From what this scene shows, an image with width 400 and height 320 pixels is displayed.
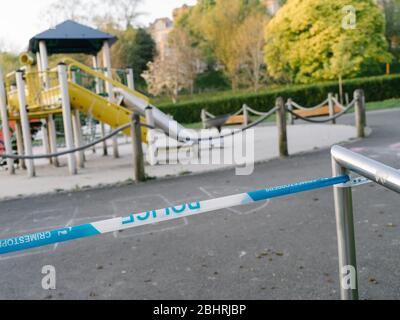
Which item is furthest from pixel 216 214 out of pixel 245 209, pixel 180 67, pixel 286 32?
pixel 180 67

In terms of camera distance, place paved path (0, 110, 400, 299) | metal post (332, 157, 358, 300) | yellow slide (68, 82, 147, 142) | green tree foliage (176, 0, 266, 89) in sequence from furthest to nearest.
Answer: green tree foliage (176, 0, 266, 89) < yellow slide (68, 82, 147, 142) < paved path (0, 110, 400, 299) < metal post (332, 157, 358, 300)

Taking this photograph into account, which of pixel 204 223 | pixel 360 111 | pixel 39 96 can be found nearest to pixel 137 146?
pixel 204 223

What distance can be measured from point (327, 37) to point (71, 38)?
24.8m

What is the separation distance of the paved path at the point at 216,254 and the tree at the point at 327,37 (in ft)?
90.9

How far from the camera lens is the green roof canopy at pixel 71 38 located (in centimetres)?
1304

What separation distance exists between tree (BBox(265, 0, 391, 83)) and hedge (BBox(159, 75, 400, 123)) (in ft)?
5.11

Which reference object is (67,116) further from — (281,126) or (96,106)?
(281,126)

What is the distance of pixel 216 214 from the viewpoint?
19.1ft

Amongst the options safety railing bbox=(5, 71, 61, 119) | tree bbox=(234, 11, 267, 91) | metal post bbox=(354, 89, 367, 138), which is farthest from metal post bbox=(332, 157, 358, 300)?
tree bbox=(234, 11, 267, 91)

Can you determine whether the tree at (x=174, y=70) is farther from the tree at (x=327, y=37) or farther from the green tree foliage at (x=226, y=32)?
the tree at (x=327, y=37)

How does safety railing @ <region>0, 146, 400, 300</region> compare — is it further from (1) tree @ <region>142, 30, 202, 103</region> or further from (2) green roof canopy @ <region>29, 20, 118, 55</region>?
(1) tree @ <region>142, 30, 202, 103</region>

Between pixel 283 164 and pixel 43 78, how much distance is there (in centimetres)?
705

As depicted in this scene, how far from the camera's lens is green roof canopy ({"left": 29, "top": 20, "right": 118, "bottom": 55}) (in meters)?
13.0

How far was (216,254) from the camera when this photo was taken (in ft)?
14.1
